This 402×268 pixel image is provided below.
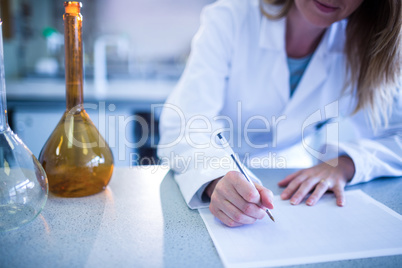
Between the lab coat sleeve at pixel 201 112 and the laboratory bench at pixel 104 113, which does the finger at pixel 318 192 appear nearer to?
the lab coat sleeve at pixel 201 112

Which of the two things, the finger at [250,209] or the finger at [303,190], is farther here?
the finger at [303,190]

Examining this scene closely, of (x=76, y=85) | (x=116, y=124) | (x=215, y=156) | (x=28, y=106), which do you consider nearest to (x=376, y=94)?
(x=215, y=156)

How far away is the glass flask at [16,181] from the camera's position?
0.50 m

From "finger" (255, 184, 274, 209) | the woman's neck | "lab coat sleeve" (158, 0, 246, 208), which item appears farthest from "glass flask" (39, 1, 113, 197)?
the woman's neck

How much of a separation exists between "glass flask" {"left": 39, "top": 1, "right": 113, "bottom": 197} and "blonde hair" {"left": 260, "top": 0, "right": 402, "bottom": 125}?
597mm

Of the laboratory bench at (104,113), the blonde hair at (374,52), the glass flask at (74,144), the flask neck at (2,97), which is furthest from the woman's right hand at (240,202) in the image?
the laboratory bench at (104,113)

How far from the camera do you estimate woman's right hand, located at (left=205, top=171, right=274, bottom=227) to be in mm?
526

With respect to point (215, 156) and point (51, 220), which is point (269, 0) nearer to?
point (215, 156)

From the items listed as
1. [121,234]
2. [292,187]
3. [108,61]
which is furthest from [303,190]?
[108,61]

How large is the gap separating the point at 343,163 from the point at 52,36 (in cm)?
250

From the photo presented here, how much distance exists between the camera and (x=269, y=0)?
938 millimetres

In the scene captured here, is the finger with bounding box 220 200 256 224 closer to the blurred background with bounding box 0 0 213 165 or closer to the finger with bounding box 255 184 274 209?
the finger with bounding box 255 184 274 209

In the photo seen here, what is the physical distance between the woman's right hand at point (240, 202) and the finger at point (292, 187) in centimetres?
13

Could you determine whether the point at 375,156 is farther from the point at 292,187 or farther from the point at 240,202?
the point at 240,202
